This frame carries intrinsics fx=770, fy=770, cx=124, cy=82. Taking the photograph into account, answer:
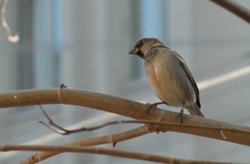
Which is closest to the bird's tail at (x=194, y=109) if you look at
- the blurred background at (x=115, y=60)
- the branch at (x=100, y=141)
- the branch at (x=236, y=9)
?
the branch at (x=100, y=141)

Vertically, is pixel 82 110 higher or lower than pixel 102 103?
lower

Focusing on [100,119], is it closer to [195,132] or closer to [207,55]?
[207,55]

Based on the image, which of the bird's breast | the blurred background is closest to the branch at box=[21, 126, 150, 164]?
the bird's breast

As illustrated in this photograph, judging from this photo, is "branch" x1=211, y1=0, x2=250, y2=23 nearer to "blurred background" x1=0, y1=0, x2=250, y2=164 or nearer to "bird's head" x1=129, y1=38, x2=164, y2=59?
"bird's head" x1=129, y1=38, x2=164, y2=59

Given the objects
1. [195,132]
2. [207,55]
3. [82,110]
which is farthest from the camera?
[82,110]

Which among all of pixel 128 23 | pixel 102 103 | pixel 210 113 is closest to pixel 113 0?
pixel 128 23

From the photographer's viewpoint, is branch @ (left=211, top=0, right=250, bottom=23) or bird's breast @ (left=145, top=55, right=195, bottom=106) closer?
branch @ (left=211, top=0, right=250, bottom=23)

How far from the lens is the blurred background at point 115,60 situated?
2.95 meters

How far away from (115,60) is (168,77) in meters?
2.04

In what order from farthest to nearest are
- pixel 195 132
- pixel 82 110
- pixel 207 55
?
pixel 82 110 < pixel 207 55 < pixel 195 132

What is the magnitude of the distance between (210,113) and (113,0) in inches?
26.3

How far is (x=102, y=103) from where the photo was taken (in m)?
0.66

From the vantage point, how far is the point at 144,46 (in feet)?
A: 4.19

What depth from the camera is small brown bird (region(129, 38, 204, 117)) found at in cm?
124
